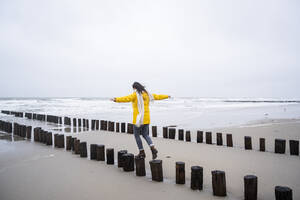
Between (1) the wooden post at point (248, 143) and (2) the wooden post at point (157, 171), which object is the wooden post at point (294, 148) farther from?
(2) the wooden post at point (157, 171)

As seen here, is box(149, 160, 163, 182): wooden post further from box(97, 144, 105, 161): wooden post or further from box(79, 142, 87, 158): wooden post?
box(79, 142, 87, 158): wooden post

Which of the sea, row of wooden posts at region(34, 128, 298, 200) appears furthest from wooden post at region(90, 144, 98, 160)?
the sea

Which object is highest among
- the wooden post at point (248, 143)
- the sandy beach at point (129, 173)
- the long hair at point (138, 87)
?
the long hair at point (138, 87)

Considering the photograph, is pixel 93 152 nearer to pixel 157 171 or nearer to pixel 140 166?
pixel 140 166

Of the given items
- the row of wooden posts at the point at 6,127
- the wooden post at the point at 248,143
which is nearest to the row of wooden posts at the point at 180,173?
the wooden post at the point at 248,143

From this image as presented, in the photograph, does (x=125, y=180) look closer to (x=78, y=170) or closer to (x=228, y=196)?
(x=78, y=170)

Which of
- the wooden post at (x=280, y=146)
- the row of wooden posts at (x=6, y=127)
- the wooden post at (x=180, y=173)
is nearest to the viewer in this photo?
the wooden post at (x=180, y=173)

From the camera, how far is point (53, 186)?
4020 mm

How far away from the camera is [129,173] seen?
186 inches

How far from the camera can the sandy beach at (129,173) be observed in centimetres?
370

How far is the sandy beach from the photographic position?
370 cm

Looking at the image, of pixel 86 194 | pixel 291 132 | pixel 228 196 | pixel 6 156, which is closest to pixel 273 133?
pixel 291 132

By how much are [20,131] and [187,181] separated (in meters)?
8.24

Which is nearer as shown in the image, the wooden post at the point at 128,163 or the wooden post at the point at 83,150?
the wooden post at the point at 128,163
